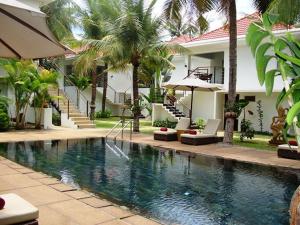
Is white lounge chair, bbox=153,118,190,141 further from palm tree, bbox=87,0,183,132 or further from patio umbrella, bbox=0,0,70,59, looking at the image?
patio umbrella, bbox=0,0,70,59

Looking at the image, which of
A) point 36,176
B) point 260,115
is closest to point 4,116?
point 36,176

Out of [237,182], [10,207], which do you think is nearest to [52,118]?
[237,182]

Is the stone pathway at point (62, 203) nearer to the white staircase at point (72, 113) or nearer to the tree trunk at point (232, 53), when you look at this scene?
the tree trunk at point (232, 53)

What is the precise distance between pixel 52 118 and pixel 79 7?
11.3 m

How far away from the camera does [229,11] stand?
15070 millimetres

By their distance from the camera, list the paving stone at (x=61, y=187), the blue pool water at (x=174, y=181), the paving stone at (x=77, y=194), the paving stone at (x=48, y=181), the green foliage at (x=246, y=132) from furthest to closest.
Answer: the green foliage at (x=246, y=132) < the paving stone at (x=48, y=181) < the paving stone at (x=61, y=187) < the paving stone at (x=77, y=194) < the blue pool water at (x=174, y=181)

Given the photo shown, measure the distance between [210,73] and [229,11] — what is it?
11.0m

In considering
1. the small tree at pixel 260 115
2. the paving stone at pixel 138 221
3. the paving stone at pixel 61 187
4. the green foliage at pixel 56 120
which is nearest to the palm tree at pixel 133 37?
the green foliage at pixel 56 120

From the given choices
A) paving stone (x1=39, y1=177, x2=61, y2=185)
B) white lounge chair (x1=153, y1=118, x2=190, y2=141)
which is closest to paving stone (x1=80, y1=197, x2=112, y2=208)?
paving stone (x1=39, y1=177, x2=61, y2=185)

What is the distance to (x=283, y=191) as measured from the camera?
8180 mm

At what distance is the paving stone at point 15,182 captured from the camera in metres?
7.19

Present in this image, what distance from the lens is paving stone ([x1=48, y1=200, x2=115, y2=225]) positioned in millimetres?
5394

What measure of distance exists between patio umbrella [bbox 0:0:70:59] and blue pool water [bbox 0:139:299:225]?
3.37 metres

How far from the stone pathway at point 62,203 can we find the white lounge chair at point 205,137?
821 cm
